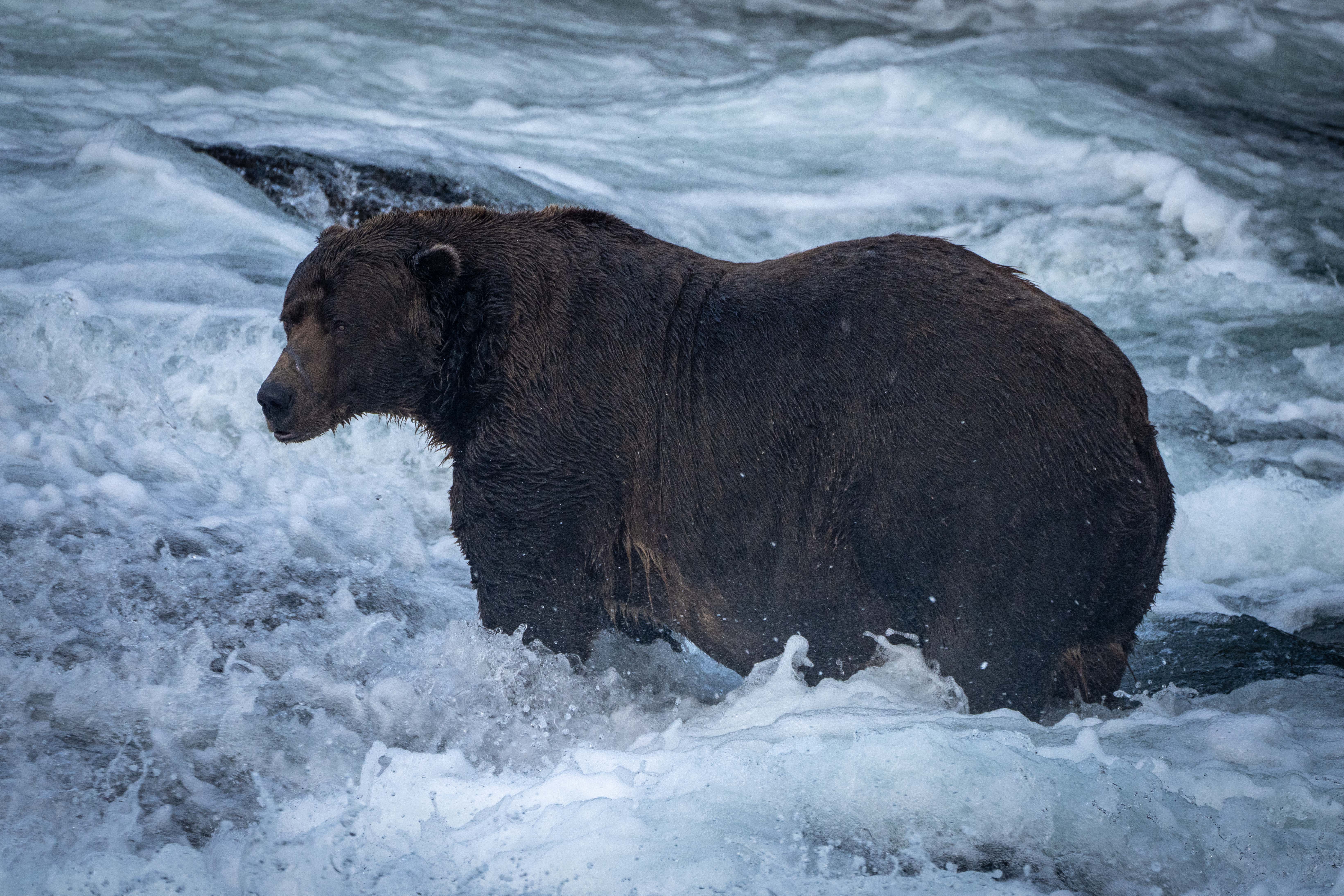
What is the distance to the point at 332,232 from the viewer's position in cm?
458

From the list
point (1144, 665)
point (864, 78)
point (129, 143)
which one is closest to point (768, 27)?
point (864, 78)

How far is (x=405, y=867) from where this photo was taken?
3625 mm

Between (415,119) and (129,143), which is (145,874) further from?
(415,119)

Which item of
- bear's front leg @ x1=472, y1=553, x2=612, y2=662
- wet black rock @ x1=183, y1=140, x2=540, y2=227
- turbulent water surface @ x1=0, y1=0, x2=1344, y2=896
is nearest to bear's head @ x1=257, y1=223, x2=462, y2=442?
bear's front leg @ x1=472, y1=553, x2=612, y2=662

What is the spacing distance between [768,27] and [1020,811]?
14.2 metres

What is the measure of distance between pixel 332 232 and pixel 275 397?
647mm

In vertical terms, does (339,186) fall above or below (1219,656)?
above

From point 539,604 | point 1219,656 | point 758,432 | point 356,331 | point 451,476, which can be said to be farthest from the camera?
point 451,476

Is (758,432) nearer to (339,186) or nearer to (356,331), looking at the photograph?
(356,331)

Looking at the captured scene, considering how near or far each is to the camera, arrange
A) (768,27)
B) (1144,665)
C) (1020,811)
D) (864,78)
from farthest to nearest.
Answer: (768,27)
(864,78)
(1144,665)
(1020,811)

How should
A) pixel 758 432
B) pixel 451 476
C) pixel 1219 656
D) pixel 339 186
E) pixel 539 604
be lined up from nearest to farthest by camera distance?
pixel 758 432, pixel 539 604, pixel 1219 656, pixel 451 476, pixel 339 186

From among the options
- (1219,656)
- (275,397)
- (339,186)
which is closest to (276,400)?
(275,397)

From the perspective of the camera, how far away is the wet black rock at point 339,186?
8.89 m

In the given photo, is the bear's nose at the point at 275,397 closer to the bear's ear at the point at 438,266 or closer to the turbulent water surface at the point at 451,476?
the bear's ear at the point at 438,266
